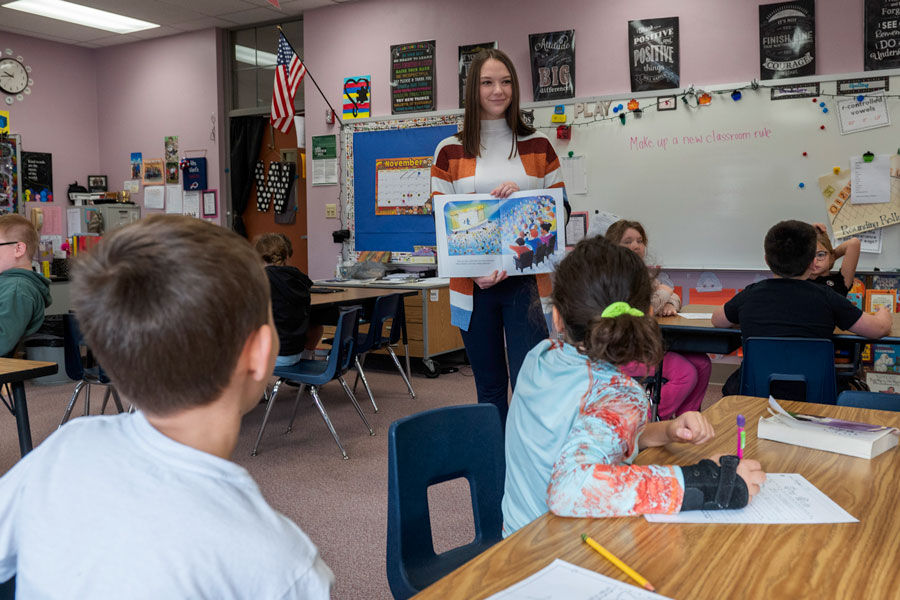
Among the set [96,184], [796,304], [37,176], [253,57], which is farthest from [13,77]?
[796,304]

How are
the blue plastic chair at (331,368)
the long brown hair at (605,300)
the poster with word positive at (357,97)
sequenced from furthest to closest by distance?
the poster with word positive at (357,97) → the blue plastic chair at (331,368) → the long brown hair at (605,300)

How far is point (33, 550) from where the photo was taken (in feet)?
2.27

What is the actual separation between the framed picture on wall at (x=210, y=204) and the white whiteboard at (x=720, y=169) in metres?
3.72

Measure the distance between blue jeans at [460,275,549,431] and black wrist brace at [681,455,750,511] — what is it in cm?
127

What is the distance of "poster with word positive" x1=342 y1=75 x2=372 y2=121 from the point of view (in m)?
6.66

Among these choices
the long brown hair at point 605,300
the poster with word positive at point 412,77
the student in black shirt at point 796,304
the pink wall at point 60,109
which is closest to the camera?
the long brown hair at point 605,300

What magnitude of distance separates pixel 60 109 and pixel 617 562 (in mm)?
8810

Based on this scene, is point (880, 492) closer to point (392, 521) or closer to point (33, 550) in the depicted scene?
point (392, 521)

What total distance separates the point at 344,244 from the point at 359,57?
5.43 feet

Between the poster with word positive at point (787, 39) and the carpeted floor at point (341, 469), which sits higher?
the poster with word positive at point (787, 39)

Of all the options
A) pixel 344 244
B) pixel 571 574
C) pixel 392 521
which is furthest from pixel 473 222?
pixel 344 244

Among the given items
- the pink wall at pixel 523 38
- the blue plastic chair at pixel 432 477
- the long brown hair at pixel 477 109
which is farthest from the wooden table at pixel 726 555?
the pink wall at pixel 523 38

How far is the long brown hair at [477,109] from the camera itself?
2.43 meters

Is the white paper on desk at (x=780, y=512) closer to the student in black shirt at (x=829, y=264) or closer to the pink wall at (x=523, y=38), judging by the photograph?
the student in black shirt at (x=829, y=264)
